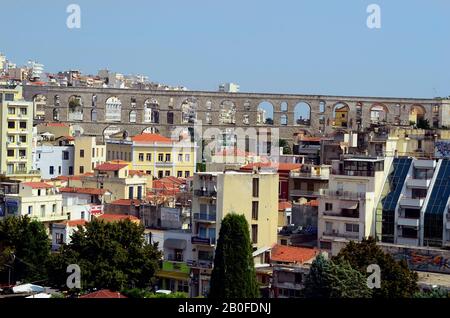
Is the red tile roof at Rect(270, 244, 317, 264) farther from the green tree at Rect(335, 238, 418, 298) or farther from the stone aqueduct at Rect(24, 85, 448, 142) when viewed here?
the stone aqueduct at Rect(24, 85, 448, 142)

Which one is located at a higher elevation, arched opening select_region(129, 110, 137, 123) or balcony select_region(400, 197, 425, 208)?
arched opening select_region(129, 110, 137, 123)

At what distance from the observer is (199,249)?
2098 centimetres

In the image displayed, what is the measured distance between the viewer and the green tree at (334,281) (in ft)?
57.5

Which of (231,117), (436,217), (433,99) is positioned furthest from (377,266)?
(231,117)

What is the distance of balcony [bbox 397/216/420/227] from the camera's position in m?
21.5

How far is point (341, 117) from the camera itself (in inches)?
2453

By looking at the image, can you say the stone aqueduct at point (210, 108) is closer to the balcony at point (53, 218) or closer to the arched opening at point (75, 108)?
the arched opening at point (75, 108)

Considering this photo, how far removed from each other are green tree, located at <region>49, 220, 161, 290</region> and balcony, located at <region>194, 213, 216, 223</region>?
0.96 metres

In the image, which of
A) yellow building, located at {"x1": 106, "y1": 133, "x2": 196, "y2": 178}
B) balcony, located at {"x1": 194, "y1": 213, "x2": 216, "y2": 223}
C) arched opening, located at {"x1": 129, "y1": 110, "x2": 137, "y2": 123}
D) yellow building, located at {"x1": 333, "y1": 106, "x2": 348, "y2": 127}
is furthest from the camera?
arched opening, located at {"x1": 129, "y1": 110, "x2": 137, "y2": 123}

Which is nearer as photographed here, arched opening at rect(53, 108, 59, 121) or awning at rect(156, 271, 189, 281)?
awning at rect(156, 271, 189, 281)

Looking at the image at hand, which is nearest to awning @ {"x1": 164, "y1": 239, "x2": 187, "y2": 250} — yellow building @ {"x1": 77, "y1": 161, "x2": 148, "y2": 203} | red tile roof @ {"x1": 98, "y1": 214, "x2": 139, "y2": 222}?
red tile roof @ {"x1": 98, "y1": 214, "x2": 139, "y2": 222}

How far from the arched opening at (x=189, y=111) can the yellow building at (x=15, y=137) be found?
29630mm
